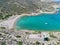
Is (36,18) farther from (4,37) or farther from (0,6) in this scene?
(4,37)

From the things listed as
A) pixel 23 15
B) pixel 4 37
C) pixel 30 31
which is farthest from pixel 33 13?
pixel 4 37

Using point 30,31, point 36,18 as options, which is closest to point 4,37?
point 30,31

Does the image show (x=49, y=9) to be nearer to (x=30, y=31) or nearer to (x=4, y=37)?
(x=30, y=31)

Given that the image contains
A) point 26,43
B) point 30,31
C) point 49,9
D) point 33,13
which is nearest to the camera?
point 26,43

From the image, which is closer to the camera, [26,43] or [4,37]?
[26,43]

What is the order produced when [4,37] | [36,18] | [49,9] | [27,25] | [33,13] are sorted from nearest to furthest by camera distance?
[4,37] → [27,25] → [36,18] → [33,13] → [49,9]

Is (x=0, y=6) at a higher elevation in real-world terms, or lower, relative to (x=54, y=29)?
higher
